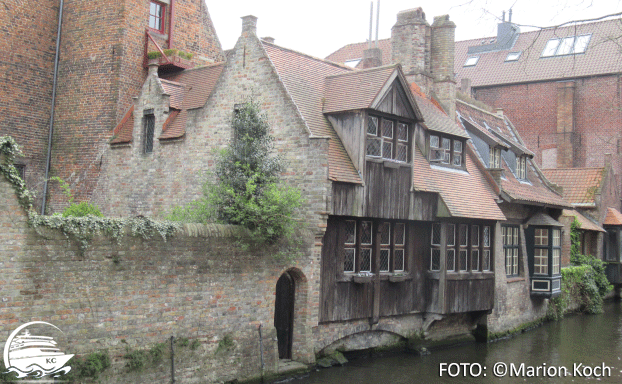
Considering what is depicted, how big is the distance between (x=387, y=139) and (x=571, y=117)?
3059 cm

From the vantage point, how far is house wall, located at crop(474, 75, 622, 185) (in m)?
42.3

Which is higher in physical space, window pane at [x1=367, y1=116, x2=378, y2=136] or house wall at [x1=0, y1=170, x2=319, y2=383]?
window pane at [x1=367, y1=116, x2=378, y2=136]

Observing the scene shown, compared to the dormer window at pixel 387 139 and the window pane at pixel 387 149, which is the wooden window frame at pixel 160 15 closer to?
the dormer window at pixel 387 139

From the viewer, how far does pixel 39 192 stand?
2244 centimetres

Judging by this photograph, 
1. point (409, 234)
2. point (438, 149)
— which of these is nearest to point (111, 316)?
point (409, 234)

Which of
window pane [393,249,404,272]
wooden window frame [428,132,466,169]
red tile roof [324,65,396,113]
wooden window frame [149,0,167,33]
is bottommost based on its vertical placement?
window pane [393,249,404,272]

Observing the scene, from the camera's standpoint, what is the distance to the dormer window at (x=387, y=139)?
1673 centimetres

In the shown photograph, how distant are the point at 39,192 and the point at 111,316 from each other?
12559 mm

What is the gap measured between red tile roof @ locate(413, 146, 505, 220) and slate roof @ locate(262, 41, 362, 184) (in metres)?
2.75

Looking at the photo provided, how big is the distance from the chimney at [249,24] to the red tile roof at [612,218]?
24.8m

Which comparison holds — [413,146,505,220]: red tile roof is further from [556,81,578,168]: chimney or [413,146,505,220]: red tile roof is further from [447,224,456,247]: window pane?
[556,81,578,168]: chimney

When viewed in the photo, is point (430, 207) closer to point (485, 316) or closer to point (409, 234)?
point (409, 234)

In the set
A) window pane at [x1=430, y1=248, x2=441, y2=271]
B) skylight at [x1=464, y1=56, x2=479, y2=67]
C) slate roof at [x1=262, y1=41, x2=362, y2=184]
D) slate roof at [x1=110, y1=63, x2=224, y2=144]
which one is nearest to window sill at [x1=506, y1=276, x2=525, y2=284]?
window pane at [x1=430, y1=248, x2=441, y2=271]

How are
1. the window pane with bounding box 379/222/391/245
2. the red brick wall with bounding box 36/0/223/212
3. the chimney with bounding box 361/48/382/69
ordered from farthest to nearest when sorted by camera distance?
the chimney with bounding box 361/48/382/69, the red brick wall with bounding box 36/0/223/212, the window pane with bounding box 379/222/391/245
